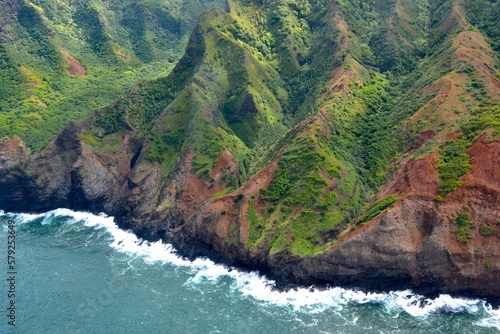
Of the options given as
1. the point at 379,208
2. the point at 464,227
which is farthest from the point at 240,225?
the point at 464,227

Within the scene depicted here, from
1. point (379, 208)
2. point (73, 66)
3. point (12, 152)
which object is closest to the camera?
point (379, 208)

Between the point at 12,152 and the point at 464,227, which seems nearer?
the point at 464,227

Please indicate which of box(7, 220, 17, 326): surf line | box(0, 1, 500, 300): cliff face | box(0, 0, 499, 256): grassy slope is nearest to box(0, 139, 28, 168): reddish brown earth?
box(0, 1, 500, 300): cliff face

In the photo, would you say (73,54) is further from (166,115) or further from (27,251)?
(27,251)

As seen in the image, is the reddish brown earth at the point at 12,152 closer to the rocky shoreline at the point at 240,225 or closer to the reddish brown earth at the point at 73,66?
the rocky shoreline at the point at 240,225

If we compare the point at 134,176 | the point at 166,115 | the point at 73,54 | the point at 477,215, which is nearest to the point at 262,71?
the point at 166,115

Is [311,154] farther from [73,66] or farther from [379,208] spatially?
[73,66]

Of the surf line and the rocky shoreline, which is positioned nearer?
the rocky shoreline

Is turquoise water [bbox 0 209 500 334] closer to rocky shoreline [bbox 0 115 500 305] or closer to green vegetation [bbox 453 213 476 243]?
rocky shoreline [bbox 0 115 500 305]
